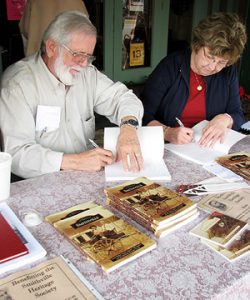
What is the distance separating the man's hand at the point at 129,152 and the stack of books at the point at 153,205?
0.61 feet

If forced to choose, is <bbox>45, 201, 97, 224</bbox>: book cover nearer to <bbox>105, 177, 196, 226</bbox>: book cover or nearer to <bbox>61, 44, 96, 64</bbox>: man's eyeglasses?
<bbox>105, 177, 196, 226</bbox>: book cover

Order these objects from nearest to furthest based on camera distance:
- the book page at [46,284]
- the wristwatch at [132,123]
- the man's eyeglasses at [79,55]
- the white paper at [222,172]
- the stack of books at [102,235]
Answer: the book page at [46,284]
the stack of books at [102,235]
the white paper at [222,172]
the man's eyeglasses at [79,55]
the wristwatch at [132,123]

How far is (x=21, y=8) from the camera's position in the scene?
338cm

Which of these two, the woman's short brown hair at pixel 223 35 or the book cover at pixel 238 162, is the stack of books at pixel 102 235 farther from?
the woman's short brown hair at pixel 223 35

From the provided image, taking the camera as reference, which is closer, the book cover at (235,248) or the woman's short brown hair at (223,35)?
the book cover at (235,248)

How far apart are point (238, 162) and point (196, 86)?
2.24ft

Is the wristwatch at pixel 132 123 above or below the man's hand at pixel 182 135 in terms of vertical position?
above

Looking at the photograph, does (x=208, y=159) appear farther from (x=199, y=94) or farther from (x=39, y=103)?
(x=39, y=103)

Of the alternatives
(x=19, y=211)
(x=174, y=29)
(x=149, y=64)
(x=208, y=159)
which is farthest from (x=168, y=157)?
(x=174, y=29)

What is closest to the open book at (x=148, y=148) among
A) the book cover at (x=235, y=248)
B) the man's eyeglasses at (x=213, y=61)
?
the book cover at (x=235, y=248)

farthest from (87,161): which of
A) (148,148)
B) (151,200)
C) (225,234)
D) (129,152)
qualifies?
(225,234)

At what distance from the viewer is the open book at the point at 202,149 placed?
159cm

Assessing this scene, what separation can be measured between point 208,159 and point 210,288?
0.80 metres

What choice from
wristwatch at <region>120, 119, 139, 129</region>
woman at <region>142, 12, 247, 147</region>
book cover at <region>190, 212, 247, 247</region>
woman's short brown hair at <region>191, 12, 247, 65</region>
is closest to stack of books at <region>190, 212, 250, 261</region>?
book cover at <region>190, 212, 247, 247</region>
